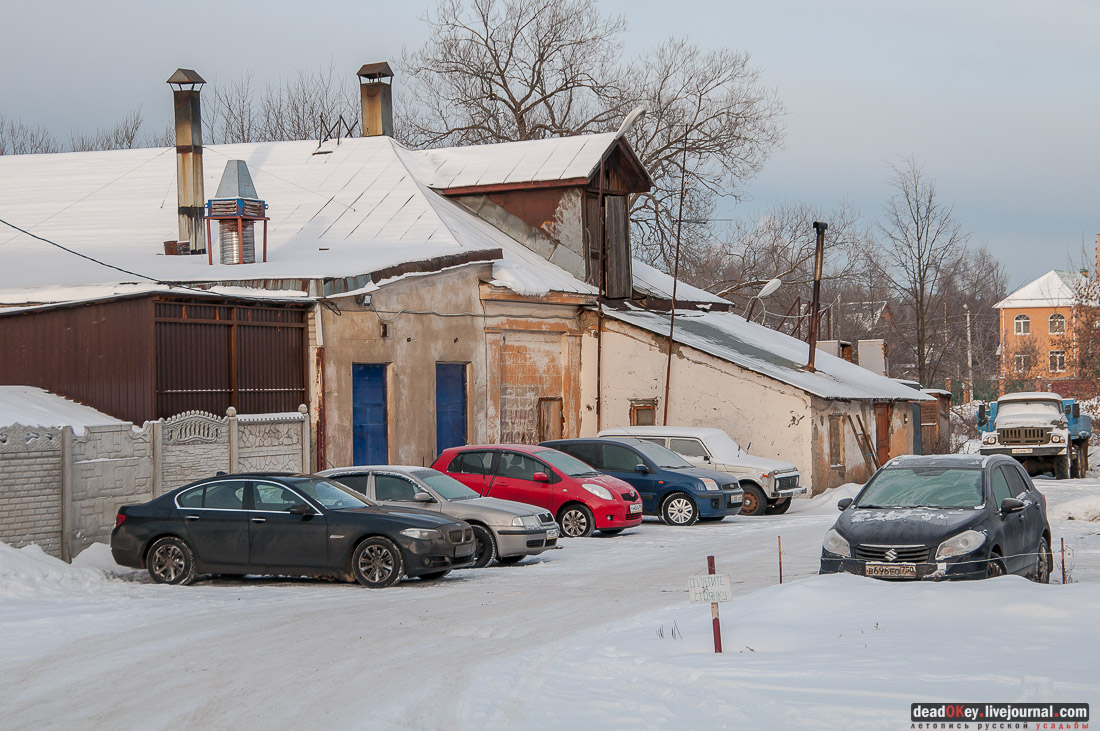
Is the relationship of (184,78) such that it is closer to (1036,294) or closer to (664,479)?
(664,479)

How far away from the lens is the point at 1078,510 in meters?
22.0

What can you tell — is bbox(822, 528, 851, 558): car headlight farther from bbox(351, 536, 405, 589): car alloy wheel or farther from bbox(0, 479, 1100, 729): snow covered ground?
bbox(351, 536, 405, 589): car alloy wheel

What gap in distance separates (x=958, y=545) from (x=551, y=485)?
28.5 feet

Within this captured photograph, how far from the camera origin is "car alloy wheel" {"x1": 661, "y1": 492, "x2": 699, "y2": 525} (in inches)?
843

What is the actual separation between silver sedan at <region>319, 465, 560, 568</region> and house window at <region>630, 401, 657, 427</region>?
13177 millimetres

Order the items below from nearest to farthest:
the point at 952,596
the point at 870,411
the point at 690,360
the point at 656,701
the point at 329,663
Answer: the point at 656,701, the point at 329,663, the point at 952,596, the point at 690,360, the point at 870,411

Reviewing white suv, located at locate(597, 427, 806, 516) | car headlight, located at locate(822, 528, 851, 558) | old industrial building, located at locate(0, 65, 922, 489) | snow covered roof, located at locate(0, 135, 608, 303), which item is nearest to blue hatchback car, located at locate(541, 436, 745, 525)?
white suv, located at locate(597, 427, 806, 516)

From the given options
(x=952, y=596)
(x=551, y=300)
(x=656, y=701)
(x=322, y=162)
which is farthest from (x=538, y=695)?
(x=322, y=162)

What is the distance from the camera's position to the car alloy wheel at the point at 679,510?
2142 cm

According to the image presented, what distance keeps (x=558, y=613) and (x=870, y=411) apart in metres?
21.9

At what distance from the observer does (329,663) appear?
30.3 feet

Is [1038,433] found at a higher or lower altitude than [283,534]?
higher

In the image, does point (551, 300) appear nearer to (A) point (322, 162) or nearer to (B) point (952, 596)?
(A) point (322, 162)

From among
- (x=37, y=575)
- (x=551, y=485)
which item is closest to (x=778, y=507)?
(x=551, y=485)
